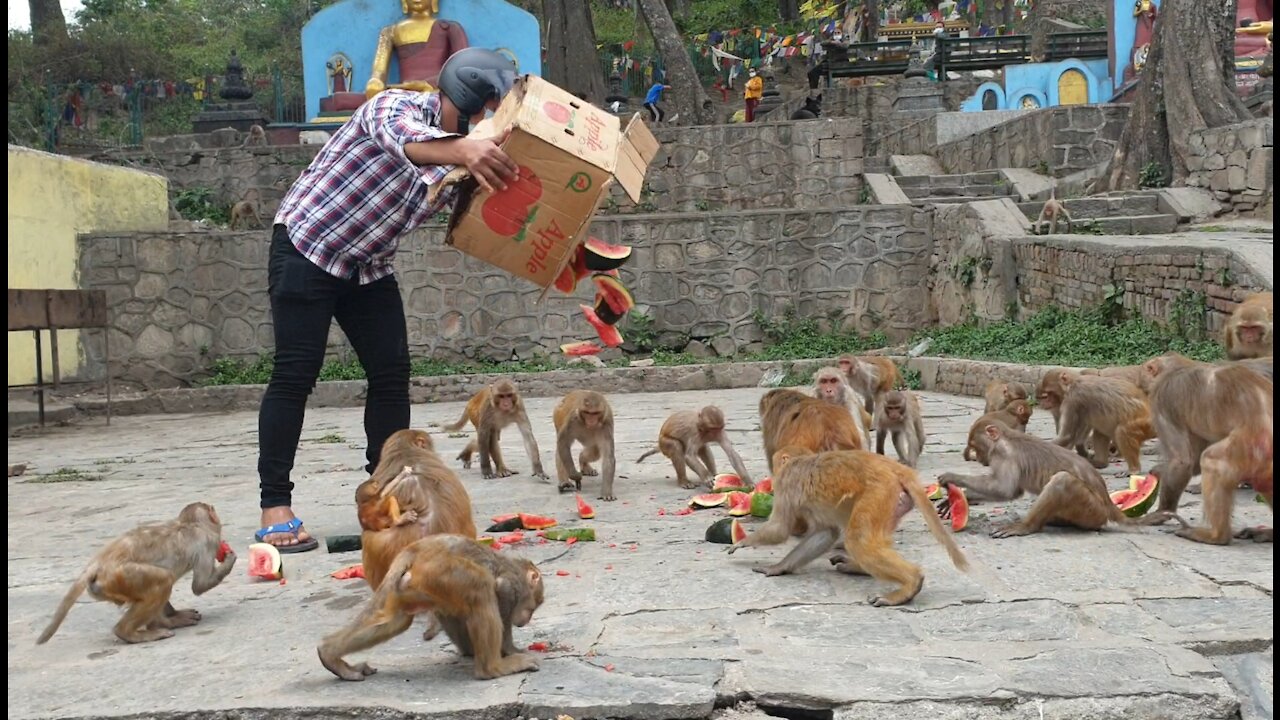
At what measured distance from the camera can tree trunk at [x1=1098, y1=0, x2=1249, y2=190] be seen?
→ 16.5 metres

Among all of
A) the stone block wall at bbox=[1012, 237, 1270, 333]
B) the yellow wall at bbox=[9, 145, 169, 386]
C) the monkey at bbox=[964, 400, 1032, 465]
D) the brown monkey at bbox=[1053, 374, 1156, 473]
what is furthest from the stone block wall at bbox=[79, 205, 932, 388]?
the brown monkey at bbox=[1053, 374, 1156, 473]

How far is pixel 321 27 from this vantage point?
23.1 m

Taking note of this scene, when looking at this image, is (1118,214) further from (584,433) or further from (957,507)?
(957,507)

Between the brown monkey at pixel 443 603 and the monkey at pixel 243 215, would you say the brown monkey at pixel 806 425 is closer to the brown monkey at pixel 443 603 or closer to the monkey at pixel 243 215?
the brown monkey at pixel 443 603

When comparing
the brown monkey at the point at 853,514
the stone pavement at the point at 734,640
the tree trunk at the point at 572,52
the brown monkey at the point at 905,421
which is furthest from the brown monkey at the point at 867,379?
the tree trunk at the point at 572,52

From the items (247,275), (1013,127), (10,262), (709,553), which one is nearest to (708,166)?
(1013,127)

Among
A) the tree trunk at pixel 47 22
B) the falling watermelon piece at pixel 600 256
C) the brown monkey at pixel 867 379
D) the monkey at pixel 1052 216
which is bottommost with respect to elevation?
the brown monkey at pixel 867 379

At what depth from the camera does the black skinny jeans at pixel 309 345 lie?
18.4ft

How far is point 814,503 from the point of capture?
4.68 m

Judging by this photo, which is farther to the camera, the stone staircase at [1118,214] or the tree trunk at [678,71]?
the tree trunk at [678,71]

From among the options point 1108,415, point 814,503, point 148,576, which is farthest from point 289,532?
point 1108,415

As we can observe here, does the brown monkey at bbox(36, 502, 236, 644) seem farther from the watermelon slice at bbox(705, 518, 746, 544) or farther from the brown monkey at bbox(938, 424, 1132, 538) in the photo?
the brown monkey at bbox(938, 424, 1132, 538)

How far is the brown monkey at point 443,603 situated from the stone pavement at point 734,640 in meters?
0.08

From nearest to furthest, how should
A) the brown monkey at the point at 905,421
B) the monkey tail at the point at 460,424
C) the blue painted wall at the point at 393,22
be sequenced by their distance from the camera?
the brown monkey at the point at 905,421, the monkey tail at the point at 460,424, the blue painted wall at the point at 393,22
